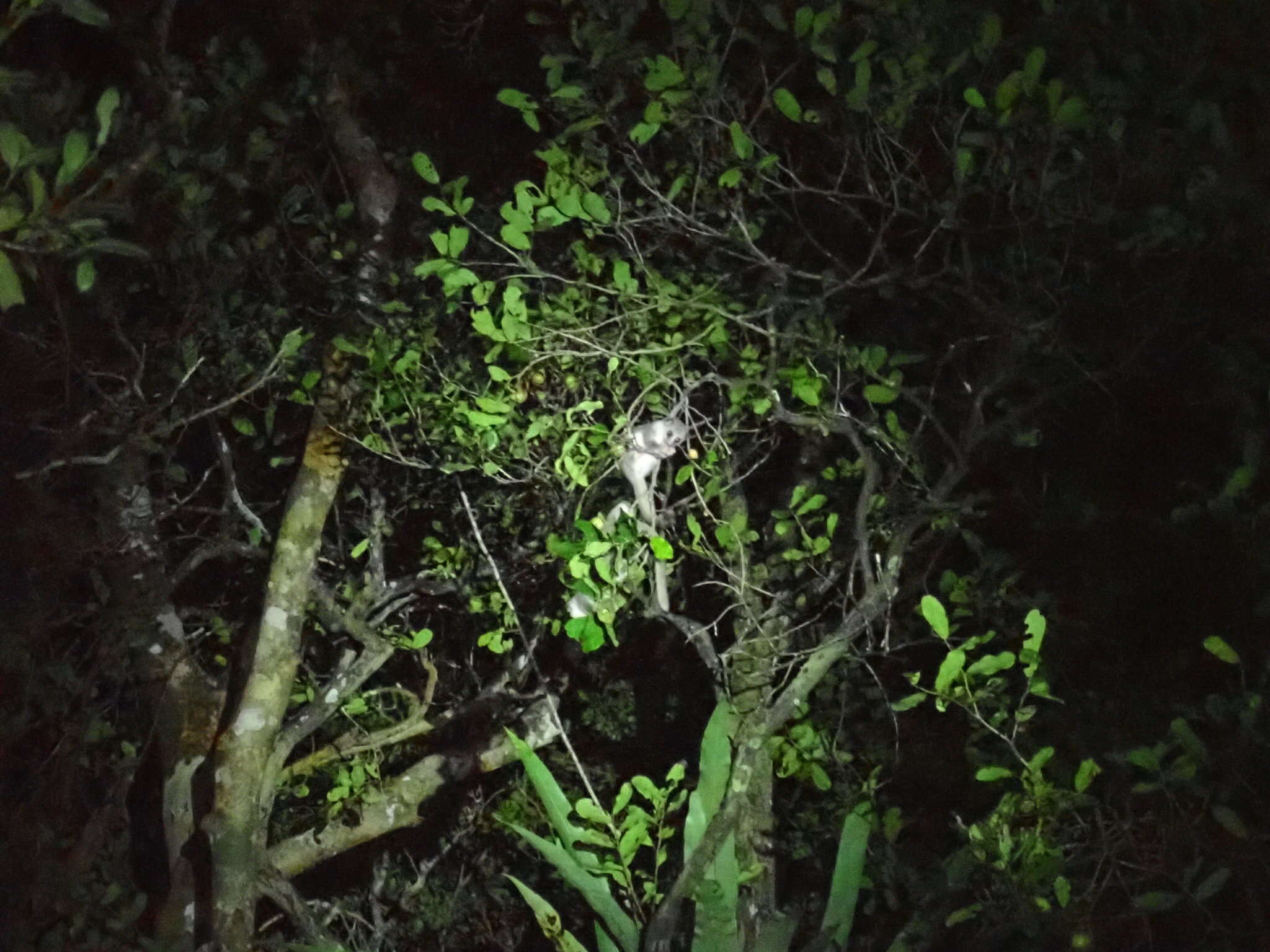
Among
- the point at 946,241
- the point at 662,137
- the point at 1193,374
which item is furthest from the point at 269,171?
the point at 1193,374

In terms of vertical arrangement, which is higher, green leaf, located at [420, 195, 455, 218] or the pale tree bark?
green leaf, located at [420, 195, 455, 218]

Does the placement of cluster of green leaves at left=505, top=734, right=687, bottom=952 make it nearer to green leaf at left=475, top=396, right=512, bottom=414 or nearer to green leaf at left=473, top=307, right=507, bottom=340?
green leaf at left=475, top=396, right=512, bottom=414

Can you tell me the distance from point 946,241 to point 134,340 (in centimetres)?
171

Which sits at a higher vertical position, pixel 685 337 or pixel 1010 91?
pixel 1010 91

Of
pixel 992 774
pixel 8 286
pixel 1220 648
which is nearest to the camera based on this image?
pixel 8 286

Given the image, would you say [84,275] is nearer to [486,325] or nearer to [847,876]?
[486,325]

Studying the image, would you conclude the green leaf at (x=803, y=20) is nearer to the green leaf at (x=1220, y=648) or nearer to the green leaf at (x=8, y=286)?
the green leaf at (x=1220, y=648)

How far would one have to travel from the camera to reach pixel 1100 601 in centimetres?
186

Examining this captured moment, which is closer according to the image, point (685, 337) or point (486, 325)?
point (486, 325)

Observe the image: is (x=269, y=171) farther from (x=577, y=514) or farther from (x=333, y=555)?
(x=577, y=514)

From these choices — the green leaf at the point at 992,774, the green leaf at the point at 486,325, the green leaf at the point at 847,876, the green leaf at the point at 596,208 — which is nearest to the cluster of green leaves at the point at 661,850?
the green leaf at the point at 847,876

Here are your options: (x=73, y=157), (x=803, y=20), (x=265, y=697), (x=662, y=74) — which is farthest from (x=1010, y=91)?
(x=265, y=697)

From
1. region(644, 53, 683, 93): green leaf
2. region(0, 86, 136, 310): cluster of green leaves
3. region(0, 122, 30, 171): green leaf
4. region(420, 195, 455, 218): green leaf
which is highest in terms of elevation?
region(0, 122, 30, 171): green leaf

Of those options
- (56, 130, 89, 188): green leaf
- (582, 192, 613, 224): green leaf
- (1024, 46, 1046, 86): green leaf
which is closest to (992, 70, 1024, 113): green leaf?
(1024, 46, 1046, 86): green leaf
